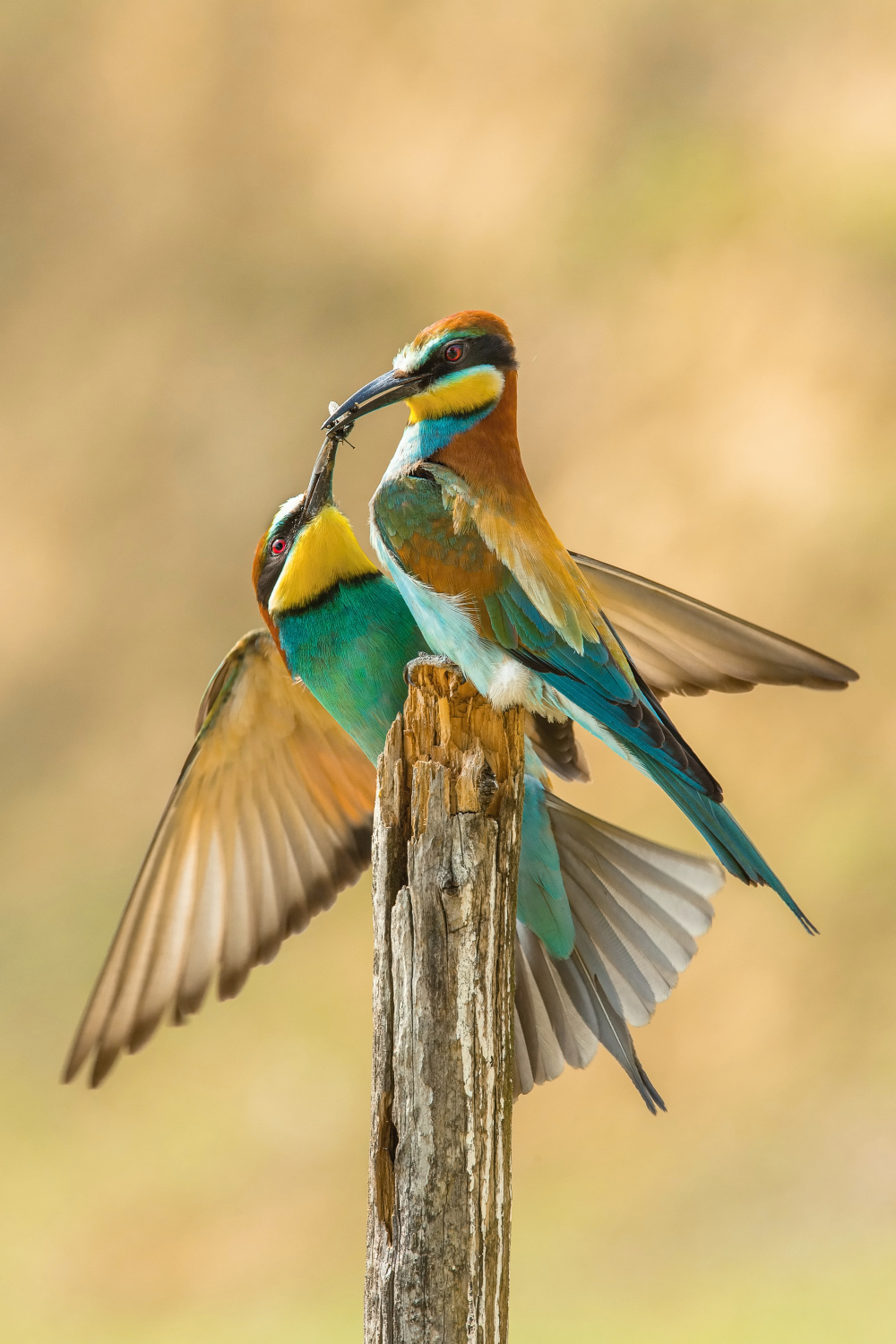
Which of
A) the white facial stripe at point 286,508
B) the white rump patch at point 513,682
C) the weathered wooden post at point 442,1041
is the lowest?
the weathered wooden post at point 442,1041

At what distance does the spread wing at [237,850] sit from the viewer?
1738mm

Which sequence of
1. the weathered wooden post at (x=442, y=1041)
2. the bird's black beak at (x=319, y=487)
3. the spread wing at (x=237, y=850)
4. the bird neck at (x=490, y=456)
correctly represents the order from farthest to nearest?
the spread wing at (x=237, y=850)
the bird's black beak at (x=319, y=487)
the bird neck at (x=490, y=456)
the weathered wooden post at (x=442, y=1041)

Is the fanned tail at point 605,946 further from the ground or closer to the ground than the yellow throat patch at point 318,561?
closer to the ground

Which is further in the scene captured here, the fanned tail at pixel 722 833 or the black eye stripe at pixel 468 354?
the black eye stripe at pixel 468 354

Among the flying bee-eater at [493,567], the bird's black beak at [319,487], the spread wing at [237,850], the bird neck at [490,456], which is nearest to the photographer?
the flying bee-eater at [493,567]

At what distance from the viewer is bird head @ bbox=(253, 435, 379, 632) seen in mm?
1522

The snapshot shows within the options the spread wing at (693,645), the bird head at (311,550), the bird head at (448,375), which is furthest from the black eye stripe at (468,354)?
the spread wing at (693,645)

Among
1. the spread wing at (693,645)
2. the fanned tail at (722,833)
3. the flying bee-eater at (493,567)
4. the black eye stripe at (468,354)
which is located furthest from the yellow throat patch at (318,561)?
the fanned tail at (722,833)

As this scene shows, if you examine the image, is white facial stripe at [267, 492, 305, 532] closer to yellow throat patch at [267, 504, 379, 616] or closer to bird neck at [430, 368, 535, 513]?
yellow throat patch at [267, 504, 379, 616]

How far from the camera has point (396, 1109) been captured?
3.45 feet

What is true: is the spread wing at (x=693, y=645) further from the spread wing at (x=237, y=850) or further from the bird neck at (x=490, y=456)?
the spread wing at (x=237, y=850)

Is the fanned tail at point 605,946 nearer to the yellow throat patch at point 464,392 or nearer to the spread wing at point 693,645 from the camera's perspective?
the spread wing at point 693,645

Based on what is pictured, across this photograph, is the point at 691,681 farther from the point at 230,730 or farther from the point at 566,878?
the point at 230,730

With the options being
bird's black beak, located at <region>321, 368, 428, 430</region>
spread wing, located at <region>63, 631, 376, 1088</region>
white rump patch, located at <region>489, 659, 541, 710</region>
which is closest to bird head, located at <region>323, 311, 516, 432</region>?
bird's black beak, located at <region>321, 368, 428, 430</region>
